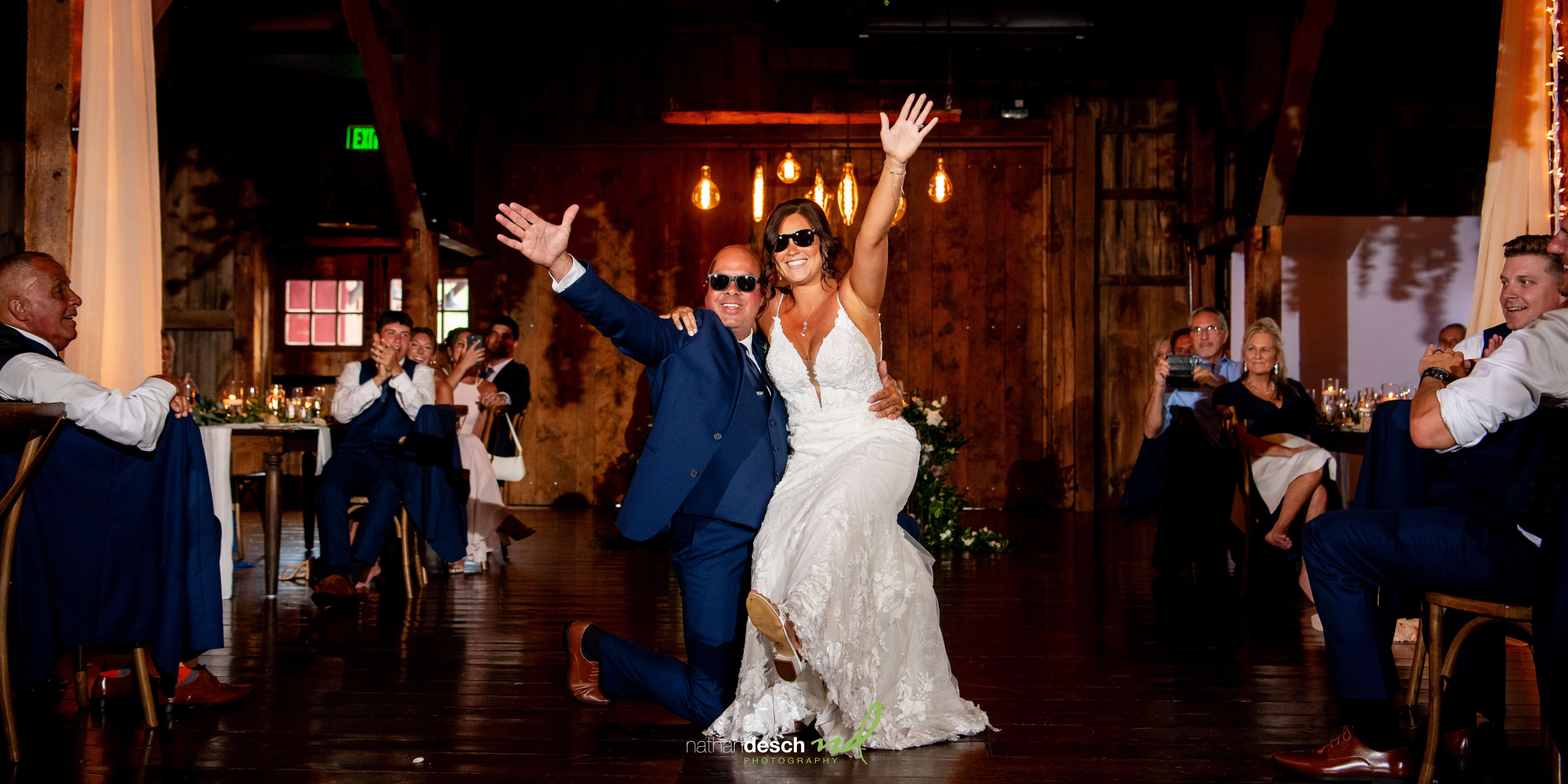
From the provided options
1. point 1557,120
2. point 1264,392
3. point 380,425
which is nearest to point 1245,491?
point 1264,392

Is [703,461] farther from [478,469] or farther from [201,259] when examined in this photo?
[201,259]

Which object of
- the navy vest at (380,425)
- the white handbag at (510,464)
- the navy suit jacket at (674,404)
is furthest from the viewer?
the white handbag at (510,464)

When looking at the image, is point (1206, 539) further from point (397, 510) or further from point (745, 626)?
point (397, 510)

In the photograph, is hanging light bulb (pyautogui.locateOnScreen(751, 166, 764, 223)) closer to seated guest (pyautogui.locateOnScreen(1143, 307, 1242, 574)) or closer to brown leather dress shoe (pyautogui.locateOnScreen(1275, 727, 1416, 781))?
seated guest (pyautogui.locateOnScreen(1143, 307, 1242, 574))

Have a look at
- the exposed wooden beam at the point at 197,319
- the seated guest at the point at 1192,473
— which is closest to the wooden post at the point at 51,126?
the seated guest at the point at 1192,473

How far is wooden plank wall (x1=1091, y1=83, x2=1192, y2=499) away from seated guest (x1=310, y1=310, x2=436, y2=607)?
19.4 ft

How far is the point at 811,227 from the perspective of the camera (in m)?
2.81

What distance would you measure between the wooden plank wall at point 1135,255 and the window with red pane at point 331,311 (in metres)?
7.00

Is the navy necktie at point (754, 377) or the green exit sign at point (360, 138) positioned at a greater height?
the green exit sign at point (360, 138)

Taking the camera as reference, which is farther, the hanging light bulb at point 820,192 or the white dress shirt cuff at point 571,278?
the hanging light bulb at point 820,192

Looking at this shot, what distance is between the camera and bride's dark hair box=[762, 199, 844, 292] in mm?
2807

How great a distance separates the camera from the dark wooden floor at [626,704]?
2553 mm

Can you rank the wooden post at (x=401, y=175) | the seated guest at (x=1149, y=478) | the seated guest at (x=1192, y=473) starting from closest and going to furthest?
the seated guest at (x=1192, y=473) < the seated guest at (x=1149, y=478) < the wooden post at (x=401, y=175)

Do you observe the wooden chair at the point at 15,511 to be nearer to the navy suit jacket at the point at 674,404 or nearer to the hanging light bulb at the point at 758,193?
the navy suit jacket at the point at 674,404
